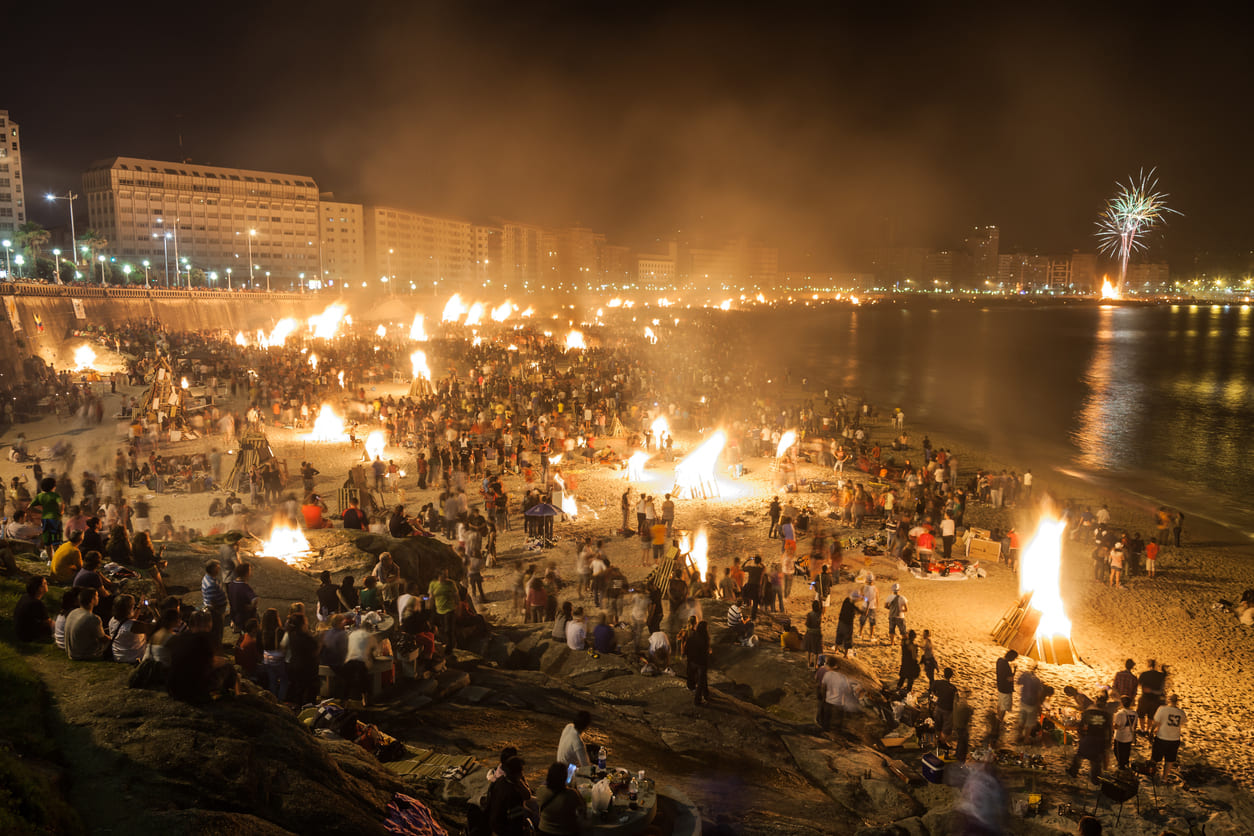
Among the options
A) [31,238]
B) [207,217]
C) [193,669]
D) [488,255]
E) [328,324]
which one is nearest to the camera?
[193,669]

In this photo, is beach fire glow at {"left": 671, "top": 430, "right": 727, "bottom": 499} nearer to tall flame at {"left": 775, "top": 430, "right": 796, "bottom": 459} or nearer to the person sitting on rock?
tall flame at {"left": 775, "top": 430, "right": 796, "bottom": 459}

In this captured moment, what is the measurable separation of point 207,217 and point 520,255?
81369mm

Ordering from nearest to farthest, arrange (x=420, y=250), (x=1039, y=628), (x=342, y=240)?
(x=1039, y=628) < (x=342, y=240) < (x=420, y=250)

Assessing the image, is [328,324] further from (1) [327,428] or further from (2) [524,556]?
(2) [524,556]

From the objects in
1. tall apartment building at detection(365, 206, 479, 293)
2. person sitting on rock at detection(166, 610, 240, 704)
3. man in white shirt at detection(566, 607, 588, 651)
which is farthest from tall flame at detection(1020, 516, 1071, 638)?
tall apartment building at detection(365, 206, 479, 293)

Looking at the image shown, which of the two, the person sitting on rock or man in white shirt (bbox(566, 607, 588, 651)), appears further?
man in white shirt (bbox(566, 607, 588, 651))

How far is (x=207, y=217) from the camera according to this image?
11038cm

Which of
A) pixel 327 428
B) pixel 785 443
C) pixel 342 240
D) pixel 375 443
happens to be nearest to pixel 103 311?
pixel 327 428

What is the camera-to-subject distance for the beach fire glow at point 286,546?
12.4m

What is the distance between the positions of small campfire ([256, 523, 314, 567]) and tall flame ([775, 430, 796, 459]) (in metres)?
17.2

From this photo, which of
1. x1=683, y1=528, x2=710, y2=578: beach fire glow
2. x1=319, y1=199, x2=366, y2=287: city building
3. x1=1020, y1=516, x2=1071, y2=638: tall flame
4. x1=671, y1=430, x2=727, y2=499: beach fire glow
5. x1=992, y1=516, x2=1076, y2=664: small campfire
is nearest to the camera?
x1=992, y1=516, x2=1076, y2=664: small campfire

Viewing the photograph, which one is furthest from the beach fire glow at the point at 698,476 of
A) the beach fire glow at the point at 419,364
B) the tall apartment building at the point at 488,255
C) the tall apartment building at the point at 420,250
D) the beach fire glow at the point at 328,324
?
the tall apartment building at the point at 488,255

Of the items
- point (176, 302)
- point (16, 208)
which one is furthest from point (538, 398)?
point (16, 208)

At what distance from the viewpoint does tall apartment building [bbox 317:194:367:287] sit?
126625mm
